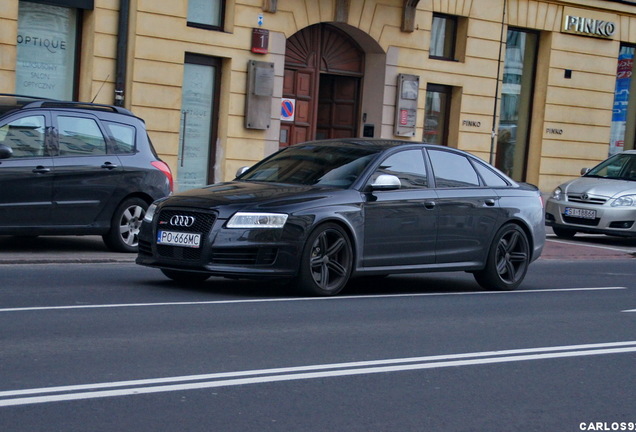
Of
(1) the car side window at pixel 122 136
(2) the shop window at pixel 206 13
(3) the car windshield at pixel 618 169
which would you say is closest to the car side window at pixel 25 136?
(1) the car side window at pixel 122 136

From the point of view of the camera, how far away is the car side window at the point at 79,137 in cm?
1345

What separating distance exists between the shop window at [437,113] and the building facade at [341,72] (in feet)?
0.11

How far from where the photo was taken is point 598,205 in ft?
67.0

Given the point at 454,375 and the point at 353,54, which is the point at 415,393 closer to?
the point at 454,375

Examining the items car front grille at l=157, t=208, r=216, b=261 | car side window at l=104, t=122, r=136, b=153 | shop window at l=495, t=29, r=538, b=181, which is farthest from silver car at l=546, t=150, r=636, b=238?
car front grille at l=157, t=208, r=216, b=261

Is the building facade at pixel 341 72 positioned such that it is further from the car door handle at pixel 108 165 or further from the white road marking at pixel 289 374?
the white road marking at pixel 289 374

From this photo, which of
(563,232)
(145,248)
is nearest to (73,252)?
(145,248)

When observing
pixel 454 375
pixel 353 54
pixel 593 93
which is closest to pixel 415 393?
pixel 454 375

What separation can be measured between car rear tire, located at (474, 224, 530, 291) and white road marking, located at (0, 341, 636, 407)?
3.34 meters

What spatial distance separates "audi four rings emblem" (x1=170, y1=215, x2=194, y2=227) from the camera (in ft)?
34.2

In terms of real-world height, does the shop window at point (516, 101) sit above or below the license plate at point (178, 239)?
above

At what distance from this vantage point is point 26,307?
30.4 ft

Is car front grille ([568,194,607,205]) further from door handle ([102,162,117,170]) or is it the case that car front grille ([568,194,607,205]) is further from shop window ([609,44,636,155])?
shop window ([609,44,636,155])

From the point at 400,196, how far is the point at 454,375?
167 inches
